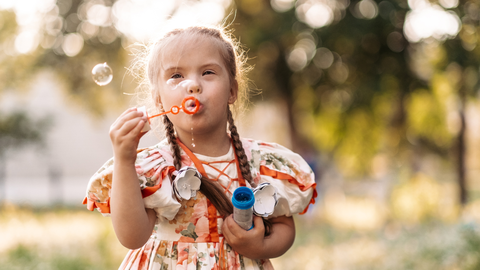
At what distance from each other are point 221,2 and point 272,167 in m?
5.72

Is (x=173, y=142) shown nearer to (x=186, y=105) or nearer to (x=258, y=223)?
(x=186, y=105)

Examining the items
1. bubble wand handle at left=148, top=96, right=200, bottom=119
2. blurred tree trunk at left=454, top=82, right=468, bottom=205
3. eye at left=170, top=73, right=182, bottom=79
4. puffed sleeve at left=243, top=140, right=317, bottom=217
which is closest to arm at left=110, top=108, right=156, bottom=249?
bubble wand handle at left=148, top=96, right=200, bottom=119

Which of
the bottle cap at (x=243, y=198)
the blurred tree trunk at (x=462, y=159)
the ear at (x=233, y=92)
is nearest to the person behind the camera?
the bottle cap at (x=243, y=198)

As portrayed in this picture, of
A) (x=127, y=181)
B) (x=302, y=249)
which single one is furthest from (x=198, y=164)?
(x=302, y=249)

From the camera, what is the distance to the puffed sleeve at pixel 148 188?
1.45 metres

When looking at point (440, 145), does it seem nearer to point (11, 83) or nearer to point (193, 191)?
point (11, 83)

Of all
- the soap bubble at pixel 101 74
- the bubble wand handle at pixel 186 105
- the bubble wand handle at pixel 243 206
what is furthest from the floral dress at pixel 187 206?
the soap bubble at pixel 101 74

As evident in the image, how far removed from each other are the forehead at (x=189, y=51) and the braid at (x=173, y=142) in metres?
0.24

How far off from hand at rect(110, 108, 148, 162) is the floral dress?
0.14 meters

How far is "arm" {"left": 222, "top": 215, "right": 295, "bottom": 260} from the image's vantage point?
153cm

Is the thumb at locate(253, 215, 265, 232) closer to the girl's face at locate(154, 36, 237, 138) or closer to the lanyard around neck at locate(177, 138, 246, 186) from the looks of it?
the lanyard around neck at locate(177, 138, 246, 186)

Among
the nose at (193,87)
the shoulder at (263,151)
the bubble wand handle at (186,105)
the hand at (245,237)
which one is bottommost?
the hand at (245,237)

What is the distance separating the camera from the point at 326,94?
707cm

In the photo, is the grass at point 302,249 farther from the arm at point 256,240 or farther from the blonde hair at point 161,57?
the arm at point 256,240
